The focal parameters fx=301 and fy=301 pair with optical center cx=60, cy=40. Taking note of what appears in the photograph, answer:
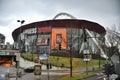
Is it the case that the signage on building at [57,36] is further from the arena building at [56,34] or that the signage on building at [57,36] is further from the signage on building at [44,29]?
the signage on building at [44,29]

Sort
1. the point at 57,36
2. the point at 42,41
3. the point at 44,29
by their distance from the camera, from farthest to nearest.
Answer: the point at 44,29, the point at 57,36, the point at 42,41

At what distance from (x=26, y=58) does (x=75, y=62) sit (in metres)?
14.9

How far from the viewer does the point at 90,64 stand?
8681 centimetres

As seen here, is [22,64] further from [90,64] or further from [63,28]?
[63,28]

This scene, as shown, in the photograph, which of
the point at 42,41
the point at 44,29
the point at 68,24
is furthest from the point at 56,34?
the point at 68,24

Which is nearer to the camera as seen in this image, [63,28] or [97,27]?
[63,28]

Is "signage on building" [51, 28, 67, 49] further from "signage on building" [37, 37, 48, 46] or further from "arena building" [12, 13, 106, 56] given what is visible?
"signage on building" [37, 37, 48, 46]

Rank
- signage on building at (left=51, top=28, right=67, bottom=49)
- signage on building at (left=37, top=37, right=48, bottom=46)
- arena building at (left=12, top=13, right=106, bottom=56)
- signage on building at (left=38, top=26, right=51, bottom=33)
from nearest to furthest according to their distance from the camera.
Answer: arena building at (left=12, top=13, right=106, bottom=56), signage on building at (left=51, top=28, right=67, bottom=49), signage on building at (left=37, top=37, right=48, bottom=46), signage on building at (left=38, top=26, right=51, bottom=33)

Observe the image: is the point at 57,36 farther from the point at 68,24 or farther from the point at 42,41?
the point at 68,24

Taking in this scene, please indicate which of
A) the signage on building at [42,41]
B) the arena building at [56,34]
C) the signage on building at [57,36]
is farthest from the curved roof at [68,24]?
the signage on building at [42,41]

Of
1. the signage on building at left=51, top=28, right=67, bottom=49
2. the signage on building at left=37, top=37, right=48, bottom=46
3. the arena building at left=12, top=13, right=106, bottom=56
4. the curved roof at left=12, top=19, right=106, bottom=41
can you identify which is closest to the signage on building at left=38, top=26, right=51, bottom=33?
the arena building at left=12, top=13, right=106, bottom=56

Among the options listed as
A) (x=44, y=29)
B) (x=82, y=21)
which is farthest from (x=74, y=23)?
(x=44, y=29)

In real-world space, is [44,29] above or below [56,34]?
above

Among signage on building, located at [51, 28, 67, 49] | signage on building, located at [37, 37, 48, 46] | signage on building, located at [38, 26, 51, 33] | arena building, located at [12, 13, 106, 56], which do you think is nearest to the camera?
arena building, located at [12, 13, 106, 56]
